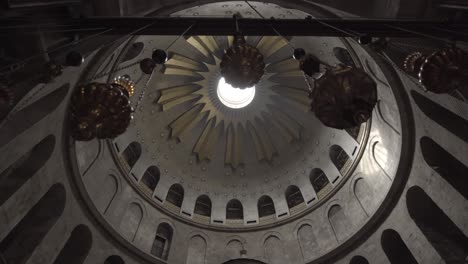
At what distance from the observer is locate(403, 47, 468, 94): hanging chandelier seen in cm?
474

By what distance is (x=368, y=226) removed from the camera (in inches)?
481

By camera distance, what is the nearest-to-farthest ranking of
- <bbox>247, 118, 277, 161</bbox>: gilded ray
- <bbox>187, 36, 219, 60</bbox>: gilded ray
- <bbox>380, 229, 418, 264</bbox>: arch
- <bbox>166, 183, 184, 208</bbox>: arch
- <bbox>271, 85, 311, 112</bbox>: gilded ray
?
<bbox>380, 229, 418, 264</bbox>: arch < <bbox>187, 36, 219, 60</bbox>: gilded ray < <bbox>166, 183, 184, 208</bbox>: arch < <bbox>271, 85, 311, 112</bbox>: gilded ray < <bbox>247, 118, 277, 161</bbox>: gilded ray

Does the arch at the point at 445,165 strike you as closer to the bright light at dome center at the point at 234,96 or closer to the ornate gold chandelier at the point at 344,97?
the ornate gold chandelier at the point at 344,97

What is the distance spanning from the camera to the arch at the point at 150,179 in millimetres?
15039

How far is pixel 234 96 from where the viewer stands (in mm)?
18500

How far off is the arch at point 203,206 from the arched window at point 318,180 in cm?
487

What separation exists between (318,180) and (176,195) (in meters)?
6.41

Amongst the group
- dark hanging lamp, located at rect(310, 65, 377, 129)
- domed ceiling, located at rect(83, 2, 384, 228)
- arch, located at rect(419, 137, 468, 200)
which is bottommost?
dark hanging lamp, located at rect(310, 65, 377, 129)

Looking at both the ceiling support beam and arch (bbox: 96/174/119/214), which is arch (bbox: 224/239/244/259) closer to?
arch (bbox: 96/174/119/214)

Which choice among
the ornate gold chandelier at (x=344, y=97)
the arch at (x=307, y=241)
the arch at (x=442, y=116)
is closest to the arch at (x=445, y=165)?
the arch at (x=442, y=116)

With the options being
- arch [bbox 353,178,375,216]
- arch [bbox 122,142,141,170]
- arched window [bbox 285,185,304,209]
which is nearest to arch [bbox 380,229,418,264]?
arch [bbox 353,178,375,216]

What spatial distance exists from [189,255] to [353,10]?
11.0 m

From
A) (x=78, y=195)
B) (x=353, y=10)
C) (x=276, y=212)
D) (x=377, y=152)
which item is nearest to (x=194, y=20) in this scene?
(x=353, y=10)

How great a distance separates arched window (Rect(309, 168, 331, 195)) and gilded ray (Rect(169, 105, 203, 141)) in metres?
6.10
